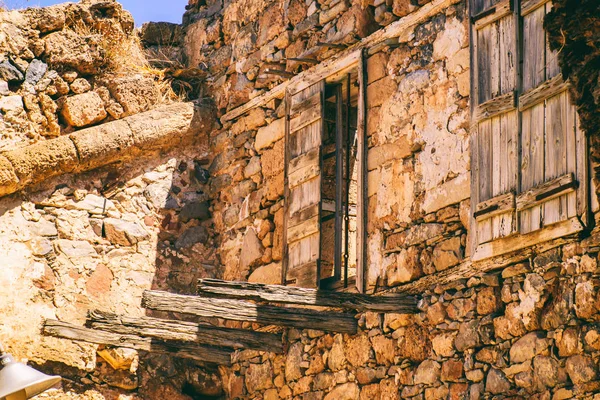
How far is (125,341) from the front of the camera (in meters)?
8.69

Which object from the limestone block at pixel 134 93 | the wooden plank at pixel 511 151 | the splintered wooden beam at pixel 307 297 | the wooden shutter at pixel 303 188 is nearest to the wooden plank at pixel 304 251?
the wooden shutter at pixel 303 188

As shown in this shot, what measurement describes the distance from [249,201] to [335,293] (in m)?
2.10

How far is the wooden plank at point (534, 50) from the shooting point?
275 inches

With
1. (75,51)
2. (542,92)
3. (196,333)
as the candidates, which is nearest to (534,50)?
(542,92)

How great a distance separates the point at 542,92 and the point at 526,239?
0.84 metres

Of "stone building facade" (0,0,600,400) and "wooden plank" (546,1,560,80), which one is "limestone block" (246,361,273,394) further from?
"wooden plank" (546,1,560,80)

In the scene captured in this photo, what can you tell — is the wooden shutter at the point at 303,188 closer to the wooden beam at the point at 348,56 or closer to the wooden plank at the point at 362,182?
the wooden beam at the point at 348,56

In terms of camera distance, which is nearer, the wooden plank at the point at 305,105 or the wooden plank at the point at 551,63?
the wooden plank at the point at 551,63

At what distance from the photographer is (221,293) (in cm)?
759

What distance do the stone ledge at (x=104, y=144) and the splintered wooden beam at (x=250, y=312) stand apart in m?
1.93

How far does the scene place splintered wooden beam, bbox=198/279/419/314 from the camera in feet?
25.0

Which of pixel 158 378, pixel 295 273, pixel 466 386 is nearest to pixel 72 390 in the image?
pixel 158 378

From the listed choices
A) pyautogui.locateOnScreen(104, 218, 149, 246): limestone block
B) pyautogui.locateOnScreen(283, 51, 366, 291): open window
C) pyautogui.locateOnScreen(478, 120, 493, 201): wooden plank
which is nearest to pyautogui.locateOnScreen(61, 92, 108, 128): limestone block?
pyautogui.locateOnScreen(104, 218, 149, 246): limestone block

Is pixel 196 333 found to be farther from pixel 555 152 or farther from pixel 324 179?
pixel 555 152
